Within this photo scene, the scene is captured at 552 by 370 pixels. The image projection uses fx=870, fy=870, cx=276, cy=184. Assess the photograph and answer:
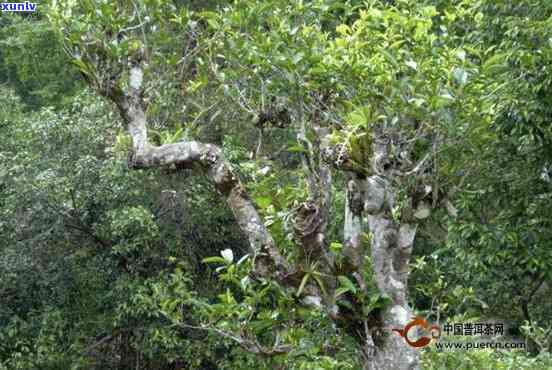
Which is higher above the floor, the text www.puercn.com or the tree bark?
the tree bark

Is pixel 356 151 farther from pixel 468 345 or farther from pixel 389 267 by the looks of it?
pixel 468 345

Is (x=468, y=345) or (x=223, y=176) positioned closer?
(x=223, y=176)

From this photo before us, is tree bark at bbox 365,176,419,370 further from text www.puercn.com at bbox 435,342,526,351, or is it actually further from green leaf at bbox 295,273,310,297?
text www.puercn.com at bbox 435,342,526,351

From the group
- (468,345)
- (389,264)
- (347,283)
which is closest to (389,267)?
(389,264)

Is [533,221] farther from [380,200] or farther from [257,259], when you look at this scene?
[257,259]

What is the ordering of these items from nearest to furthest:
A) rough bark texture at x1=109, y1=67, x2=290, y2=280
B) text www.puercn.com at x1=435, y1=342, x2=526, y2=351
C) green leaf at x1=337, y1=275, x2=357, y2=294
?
1. green leaf at x1=337, y1=275, x2=357, y2=294
2. rough bark texture at x1=109, y1=67, x2=290, y2=280
3. text www.puercn.com at x1=435, y1=342, x2=526, y2=351

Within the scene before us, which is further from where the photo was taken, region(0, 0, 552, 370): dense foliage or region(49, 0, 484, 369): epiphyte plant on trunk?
region(0, 0, 552, 370): dense foliage

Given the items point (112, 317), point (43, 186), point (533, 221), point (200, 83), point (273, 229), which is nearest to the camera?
point (273, 229)

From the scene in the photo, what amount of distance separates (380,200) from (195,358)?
374 centimetres

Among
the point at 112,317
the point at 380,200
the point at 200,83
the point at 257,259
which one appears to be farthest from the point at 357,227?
the point at 112,317

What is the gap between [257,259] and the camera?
10.8 ft

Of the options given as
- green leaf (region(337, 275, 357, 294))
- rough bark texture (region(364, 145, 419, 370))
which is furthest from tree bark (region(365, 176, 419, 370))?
green leaf (region(337, 275, 357, 294))

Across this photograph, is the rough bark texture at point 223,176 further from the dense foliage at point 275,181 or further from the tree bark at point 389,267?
the tree bark at point 389,267

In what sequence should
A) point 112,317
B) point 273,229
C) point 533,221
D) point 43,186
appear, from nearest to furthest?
point 273,229, point 533,221, point 43,186, point 112,317
